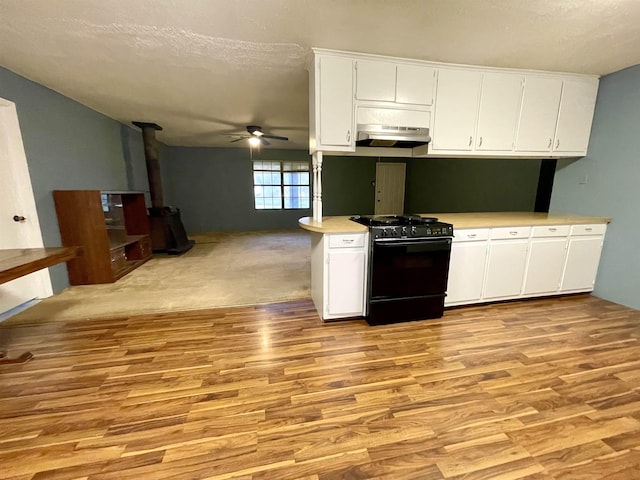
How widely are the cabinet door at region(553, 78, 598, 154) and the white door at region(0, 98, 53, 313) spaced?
5.79 metres

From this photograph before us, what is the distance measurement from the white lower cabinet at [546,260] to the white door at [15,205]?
213 inches

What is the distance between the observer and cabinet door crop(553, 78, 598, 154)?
288cm

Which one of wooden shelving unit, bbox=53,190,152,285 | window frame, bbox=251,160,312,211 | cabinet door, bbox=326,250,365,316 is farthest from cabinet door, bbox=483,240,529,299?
window frame, bbox=251,160,312,211

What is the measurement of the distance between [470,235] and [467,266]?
323 mm

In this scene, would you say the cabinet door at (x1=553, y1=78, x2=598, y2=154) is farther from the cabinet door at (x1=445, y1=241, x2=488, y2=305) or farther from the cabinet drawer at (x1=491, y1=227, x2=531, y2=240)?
the cabinet door at (x1=445, y1=241, x2=488, y2=305)

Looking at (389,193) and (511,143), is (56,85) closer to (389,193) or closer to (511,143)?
(511,143)

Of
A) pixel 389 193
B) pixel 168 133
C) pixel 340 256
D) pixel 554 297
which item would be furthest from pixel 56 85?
pixel 389 193

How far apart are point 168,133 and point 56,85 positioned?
2548 mm

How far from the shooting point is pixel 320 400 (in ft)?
5.24

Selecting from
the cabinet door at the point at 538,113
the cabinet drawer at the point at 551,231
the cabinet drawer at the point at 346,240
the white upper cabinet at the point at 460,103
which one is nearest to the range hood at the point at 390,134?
the white upper cabinet at the point at 460,103

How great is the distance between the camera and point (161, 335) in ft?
7.50

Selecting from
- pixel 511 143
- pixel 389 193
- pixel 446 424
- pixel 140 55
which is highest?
pixel 140 55

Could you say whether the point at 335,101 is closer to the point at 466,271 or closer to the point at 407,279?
the point at 407,279

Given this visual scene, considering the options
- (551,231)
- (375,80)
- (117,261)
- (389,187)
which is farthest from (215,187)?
(551,231)
